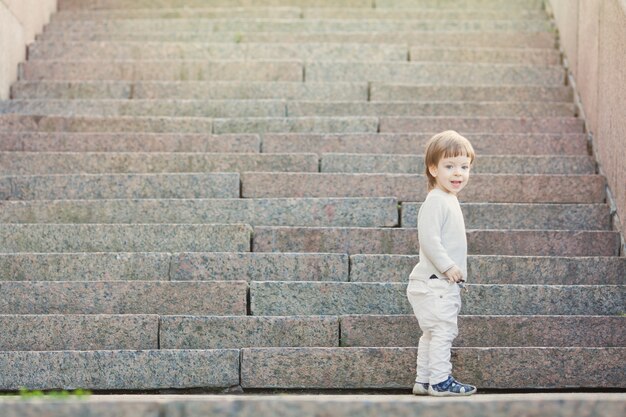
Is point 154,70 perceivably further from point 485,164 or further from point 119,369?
point 119,369

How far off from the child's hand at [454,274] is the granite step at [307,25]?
558 cm

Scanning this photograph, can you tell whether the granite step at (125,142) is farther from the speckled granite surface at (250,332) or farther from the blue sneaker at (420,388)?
the blue sneaker at (420,388)

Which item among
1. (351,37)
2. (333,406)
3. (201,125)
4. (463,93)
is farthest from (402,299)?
(351,37)

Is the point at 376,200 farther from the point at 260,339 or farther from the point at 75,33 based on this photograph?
the point at 75,33

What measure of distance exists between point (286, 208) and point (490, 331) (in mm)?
1702

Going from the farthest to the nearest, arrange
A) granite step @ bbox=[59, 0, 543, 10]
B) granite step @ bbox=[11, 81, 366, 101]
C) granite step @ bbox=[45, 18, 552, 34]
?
granite step @ bbox=[59, 0, 543, 10]
granite step @ bbox=[45, 18, 552, 34]
granite step @ bbox=[11, 81, 366, 101]

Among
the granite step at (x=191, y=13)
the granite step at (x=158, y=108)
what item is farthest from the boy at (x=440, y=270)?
the granite step at (x=191, y=13)

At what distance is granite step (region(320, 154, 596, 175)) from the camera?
7160mm

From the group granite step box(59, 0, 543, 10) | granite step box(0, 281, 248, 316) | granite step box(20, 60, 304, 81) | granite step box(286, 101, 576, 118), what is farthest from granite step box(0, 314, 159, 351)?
granite step box(59, 0, 543, 10)

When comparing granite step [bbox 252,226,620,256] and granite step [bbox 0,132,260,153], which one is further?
granite step [bbox 0,132,260,153]

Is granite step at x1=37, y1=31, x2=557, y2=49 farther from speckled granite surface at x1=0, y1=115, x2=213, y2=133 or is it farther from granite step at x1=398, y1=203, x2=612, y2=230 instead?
granite step at x1=398, y1=203, x2=612, y2=230

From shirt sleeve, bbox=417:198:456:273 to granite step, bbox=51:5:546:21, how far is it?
5.80 m

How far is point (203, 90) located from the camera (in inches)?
336

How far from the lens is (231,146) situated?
7516 millimetres
